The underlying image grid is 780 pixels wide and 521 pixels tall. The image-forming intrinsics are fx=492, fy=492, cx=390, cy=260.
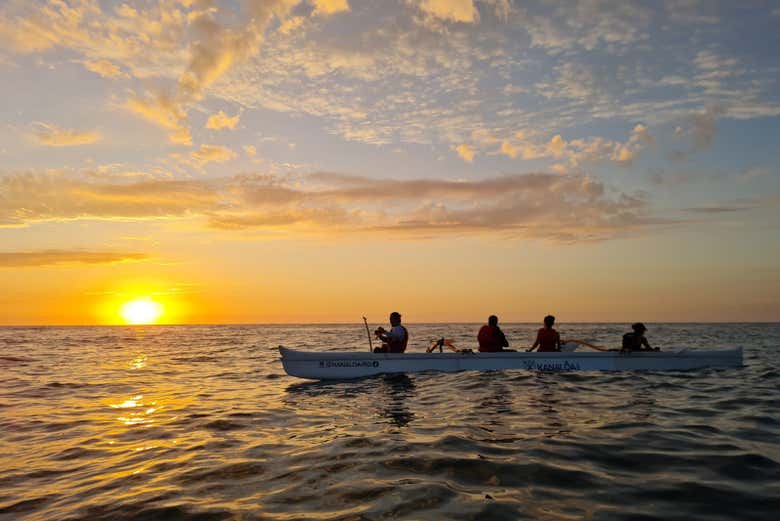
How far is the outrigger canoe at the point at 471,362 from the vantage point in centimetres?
1798

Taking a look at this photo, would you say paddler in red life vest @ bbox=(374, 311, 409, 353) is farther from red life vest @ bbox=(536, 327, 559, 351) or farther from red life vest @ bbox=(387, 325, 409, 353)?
red life vest @ bbox=(536, 327, 559, 351)

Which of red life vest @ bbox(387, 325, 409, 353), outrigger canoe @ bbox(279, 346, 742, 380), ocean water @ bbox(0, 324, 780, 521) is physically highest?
red life vest @ bbox(387, 325, 409, 353)

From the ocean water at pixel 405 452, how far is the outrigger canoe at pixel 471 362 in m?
1.90

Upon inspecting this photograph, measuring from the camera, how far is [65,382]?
63.3 ft

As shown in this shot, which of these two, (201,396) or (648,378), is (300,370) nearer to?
(201,396)

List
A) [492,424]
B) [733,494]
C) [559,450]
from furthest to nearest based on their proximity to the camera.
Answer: [492,424] < [559,450] < [733,494]

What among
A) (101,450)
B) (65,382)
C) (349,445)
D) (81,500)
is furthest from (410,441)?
(65,382)

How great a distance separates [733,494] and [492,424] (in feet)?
15.1

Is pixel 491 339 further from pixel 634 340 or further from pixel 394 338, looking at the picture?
pixel 634 340

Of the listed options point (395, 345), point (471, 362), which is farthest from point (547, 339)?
point (395, 345)

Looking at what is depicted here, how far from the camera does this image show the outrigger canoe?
18.0 metres

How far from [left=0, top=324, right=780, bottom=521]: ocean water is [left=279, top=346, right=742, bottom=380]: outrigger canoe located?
1.90 meters

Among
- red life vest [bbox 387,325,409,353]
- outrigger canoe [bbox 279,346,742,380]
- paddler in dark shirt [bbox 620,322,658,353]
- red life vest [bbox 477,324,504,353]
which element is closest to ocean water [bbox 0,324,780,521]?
outrigger canoe [bbox 279,346,742,380]

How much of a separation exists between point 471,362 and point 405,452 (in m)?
10.3
